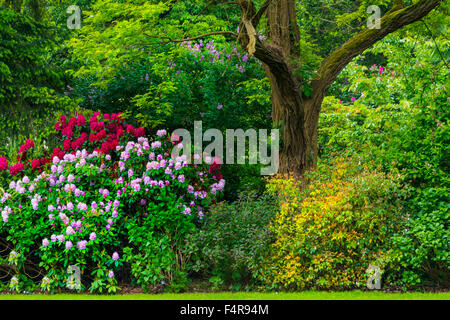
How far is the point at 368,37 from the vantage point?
8.36 metres

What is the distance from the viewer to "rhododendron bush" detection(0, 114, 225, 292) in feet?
22.7

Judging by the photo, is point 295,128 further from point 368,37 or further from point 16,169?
point 16,169

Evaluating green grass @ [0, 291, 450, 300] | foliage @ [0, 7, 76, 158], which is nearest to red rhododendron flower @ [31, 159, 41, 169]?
green grass @ [0, 291, 450, 300]

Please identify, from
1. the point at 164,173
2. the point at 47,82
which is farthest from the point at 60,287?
the point at 47,82

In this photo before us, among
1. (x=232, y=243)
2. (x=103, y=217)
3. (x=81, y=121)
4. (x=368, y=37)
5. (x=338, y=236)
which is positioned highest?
(x=368, y=37)

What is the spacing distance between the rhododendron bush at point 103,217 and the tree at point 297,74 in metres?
1.66

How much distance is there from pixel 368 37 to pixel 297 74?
125cm

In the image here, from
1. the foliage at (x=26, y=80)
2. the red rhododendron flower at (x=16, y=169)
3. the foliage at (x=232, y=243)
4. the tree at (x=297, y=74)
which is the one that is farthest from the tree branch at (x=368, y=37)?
the foliage at (x=26, y=80)

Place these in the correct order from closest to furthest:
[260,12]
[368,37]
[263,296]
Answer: [263,296]
[260,12]
[368,37]

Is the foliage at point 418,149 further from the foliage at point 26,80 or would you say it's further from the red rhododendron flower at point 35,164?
the foliage at point 26,80

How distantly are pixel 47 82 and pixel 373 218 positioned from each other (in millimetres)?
8882

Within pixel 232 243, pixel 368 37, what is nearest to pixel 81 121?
pixel 232 243

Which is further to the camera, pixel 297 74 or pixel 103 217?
pixel 297 74

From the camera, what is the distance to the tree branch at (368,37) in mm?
8117
